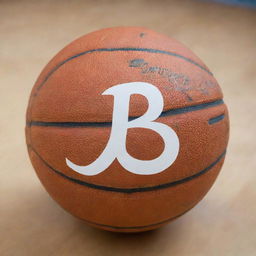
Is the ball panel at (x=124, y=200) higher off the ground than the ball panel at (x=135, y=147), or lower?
lower

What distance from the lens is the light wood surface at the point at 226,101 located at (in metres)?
1.87

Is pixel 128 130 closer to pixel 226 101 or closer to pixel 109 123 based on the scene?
pixel 109 123

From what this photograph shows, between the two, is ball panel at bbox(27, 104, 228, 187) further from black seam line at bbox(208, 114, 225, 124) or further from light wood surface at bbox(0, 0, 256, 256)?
light wood surface at bbox(0, 0, 256, 256)

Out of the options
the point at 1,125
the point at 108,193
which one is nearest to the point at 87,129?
the point at 108,193

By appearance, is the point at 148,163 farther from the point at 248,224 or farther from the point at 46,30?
the point at 46,30

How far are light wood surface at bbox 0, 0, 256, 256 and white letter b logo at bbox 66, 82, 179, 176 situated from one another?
16.8 inches

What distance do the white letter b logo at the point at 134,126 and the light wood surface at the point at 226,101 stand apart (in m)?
0.43

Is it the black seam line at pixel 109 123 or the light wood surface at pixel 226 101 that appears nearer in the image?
the black seam line at pixel 109 123

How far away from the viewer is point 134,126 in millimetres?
1526

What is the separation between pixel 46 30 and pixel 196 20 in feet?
4.07

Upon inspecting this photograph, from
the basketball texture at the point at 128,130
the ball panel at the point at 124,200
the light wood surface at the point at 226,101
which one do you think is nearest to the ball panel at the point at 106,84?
the basketball texture at the point at 128,130

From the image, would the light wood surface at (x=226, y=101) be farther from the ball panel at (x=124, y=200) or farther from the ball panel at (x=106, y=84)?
the ball panel at (x=106, y=84)

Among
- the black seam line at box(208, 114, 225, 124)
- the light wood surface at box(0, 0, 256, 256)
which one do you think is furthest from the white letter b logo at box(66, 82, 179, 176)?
the light wood surface at box(0, 0, 256, 256)

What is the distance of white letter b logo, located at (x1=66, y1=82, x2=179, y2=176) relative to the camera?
5.01 ft
